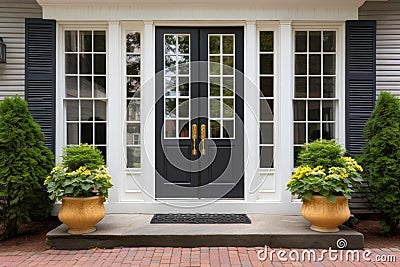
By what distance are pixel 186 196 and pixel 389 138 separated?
2.64 metres

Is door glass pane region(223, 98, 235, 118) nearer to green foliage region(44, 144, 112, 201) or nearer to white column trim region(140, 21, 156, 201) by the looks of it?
white column trim region(140, 21, 156, 201)

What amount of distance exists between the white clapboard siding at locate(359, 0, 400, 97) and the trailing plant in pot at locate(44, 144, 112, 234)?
400 centimetres

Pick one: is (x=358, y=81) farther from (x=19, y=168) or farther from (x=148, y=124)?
(x=19, y=168)

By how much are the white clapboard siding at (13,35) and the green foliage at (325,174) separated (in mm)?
3905

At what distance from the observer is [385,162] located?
4.27 metres

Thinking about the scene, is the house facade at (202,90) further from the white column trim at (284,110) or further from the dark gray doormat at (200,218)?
the dark gray doormat at (200,218)

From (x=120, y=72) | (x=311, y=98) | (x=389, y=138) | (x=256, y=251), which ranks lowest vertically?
(x=256, y=251)

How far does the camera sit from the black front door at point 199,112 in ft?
16.3

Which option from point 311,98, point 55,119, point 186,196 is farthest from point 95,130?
point 311,98

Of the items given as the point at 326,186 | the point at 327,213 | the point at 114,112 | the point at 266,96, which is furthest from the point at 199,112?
the point at 327,213

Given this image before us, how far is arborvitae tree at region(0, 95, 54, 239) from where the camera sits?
4160mm

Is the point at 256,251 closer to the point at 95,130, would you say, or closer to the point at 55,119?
the point at 95,130

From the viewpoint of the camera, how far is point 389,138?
4.27m

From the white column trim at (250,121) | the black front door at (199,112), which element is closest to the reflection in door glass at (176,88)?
the black front door at (199,112)
